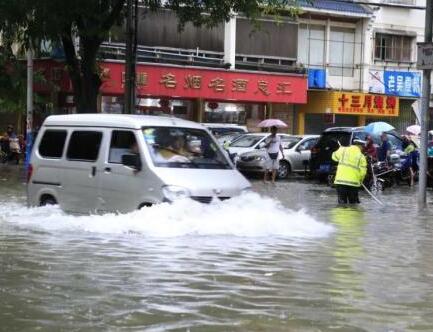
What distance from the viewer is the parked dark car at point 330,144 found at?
22.6 metres

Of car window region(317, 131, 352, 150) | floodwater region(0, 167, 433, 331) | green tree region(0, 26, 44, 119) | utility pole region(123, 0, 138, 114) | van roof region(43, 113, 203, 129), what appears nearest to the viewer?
floodwater region(0, 167, 433, 331)

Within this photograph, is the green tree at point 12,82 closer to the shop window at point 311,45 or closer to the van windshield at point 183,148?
the shop window at point 311,45

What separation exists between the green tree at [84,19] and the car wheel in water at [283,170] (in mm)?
6601

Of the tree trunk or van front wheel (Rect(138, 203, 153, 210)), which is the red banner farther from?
van front wheel (Rect(138, 203, 153, 210))

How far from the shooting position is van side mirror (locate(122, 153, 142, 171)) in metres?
10.1

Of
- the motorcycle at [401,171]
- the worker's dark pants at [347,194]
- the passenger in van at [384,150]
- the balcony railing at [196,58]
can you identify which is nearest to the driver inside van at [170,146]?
the worker's dark pants at [347,194]

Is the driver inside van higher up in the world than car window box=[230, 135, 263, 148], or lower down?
higher up

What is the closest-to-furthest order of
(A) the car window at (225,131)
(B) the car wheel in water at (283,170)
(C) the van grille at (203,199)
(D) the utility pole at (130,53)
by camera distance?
(C) the van grille at (203,199), (D) the utility pole at (130,53), (B) the car wheel in water at (283,170), (A) the car window at (225,131)

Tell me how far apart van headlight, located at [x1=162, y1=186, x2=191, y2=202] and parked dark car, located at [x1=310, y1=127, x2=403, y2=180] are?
13096 mm

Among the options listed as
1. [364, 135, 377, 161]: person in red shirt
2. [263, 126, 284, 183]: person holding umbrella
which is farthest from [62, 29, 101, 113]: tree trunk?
[364, 135, 377, 161]: person in red shirt

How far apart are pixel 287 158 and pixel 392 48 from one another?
15191mm

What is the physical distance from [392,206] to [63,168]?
7.50 m

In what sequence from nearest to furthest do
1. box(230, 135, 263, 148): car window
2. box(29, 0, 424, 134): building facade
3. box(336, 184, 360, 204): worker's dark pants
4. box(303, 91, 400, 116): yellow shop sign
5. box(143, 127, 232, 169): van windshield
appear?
1. box(143, 127, 232, 169): van windshield
2. box(336, 184, 360, 204): worker's dark pants
3. box(230, 135, 263, 148): car window
4. box(29, 0, 424, 134): building facade
5. box(303, 91, 400, 116): yellow shop sign

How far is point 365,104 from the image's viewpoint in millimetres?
35781
